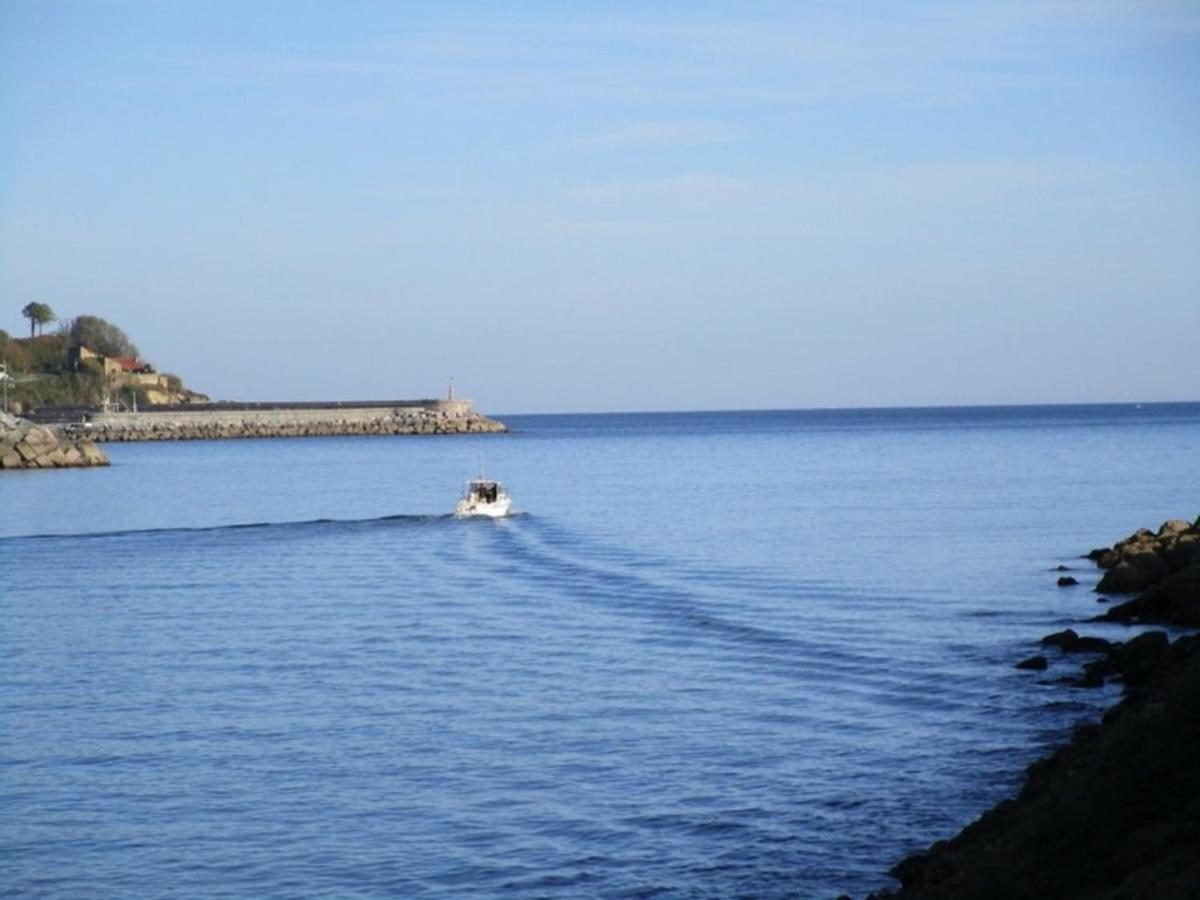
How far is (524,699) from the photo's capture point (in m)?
24.1

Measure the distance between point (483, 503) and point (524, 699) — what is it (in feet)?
126

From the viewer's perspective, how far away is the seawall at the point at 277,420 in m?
160

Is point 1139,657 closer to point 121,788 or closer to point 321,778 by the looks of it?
point 321,778

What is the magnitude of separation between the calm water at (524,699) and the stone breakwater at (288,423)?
354 feet

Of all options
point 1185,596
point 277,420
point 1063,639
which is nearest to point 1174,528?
point 1185,596

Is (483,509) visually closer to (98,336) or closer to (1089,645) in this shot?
(1089,645)

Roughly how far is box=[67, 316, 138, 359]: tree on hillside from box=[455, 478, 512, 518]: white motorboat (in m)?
140

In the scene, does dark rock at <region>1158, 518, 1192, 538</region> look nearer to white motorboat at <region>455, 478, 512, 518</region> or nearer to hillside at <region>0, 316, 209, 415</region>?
white motorboat at <region>455, 478, 512, 518</region>

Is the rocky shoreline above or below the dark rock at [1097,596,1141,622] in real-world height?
above

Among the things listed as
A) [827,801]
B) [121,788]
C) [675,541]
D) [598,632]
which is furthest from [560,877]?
[675,541]

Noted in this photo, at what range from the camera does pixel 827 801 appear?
58.5 feet

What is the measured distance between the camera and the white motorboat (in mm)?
62250

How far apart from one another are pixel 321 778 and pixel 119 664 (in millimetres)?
9796

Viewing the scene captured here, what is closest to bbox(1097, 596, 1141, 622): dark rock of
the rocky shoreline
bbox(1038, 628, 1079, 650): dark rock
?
bbox(1038, 628, 1079, 650): dark rock
